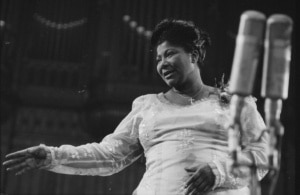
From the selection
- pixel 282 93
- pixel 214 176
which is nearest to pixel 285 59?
pixel 282 93

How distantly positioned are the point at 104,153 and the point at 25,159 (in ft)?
0.94

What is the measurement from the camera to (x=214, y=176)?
1.24 meters

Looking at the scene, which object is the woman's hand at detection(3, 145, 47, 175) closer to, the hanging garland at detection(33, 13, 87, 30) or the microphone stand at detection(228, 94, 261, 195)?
the microphone stand at detection(228, 94, 261, 195)

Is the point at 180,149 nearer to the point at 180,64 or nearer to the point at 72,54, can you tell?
the point at 180,64

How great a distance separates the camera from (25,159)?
1.24 meters

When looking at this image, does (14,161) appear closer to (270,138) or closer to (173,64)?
(173,64)

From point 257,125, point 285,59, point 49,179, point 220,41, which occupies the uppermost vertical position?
point 220,41

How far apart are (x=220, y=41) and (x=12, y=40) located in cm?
154

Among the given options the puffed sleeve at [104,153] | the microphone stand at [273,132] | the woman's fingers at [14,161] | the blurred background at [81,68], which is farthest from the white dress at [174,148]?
the blurred background at [81,68]

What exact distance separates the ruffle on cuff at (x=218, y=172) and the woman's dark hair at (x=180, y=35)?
0.37 metres

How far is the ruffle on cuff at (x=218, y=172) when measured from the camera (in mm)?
1242

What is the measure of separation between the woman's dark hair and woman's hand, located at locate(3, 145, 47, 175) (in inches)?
18.7

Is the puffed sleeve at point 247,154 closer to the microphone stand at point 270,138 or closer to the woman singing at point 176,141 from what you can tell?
the woman singing at point 176,141

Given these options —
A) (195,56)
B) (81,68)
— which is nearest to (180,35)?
(195,56)
